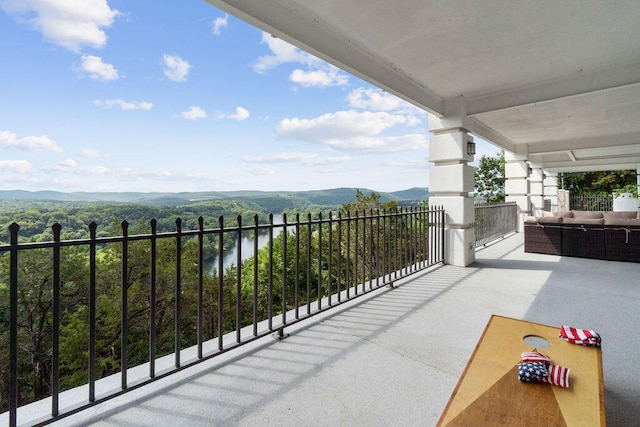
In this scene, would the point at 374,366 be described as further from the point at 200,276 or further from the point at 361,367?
the point at 200,276

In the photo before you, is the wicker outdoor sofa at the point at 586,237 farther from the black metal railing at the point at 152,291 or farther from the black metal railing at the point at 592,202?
the black metal railing at the point at 592,202

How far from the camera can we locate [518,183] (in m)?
11.5

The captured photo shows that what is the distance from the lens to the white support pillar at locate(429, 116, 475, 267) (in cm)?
578

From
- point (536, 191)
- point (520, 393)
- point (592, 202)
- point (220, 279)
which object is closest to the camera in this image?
point (520, 393)

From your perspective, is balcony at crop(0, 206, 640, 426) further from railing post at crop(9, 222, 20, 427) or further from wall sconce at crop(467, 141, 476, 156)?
wall sconce at crop(467, 141, 476, 156)

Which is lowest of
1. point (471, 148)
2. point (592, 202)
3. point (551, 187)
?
point (592, 202)

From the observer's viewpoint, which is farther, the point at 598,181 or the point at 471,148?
the point at 598,181

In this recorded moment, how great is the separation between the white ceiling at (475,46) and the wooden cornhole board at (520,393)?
3049 mm

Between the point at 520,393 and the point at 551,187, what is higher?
the point at 551,187

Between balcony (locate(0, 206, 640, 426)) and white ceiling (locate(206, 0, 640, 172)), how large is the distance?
2.92 metres

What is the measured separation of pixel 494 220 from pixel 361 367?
9.34 metres

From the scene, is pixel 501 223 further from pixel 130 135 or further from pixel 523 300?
pixel 130 135

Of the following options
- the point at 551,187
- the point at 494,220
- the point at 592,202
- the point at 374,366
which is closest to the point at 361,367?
the point at 374,366

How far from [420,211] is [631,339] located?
117 inches
